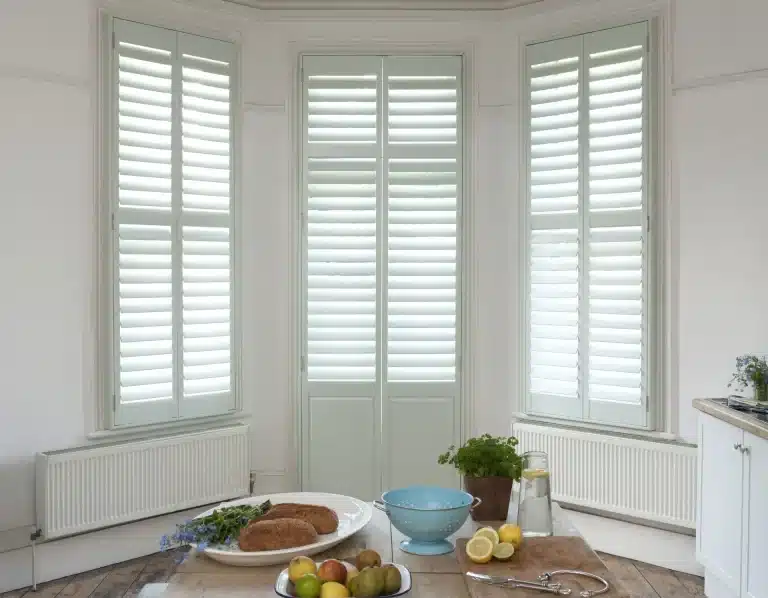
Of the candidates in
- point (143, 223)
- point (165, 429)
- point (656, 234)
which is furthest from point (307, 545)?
point (656, 234)

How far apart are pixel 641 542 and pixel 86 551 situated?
2.81 meters

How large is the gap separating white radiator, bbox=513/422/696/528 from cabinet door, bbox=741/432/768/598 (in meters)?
0.82

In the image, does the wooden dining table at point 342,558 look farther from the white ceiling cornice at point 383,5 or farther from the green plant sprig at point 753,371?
the white ceiling cornice at point 383,5

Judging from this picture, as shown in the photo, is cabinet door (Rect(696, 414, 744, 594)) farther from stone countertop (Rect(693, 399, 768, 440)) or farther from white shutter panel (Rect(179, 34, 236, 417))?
white shutter panel (Rect(179, 34, 236, 417))

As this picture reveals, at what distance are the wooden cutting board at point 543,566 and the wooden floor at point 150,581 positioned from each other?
196 cm

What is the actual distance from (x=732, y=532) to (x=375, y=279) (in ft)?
7.61

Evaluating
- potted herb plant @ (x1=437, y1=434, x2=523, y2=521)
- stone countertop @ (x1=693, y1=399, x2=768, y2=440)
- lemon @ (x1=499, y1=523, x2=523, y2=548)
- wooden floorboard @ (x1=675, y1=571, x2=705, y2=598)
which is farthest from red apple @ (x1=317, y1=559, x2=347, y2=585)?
wooden floorboard @ (x1=675, y1=571, x2=705, y2=598)

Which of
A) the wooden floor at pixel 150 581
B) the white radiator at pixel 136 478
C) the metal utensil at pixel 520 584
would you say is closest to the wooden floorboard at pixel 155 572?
the wooden floor at pixel 150 581

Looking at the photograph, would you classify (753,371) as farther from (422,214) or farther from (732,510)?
(422,214)

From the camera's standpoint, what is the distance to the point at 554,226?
4746 millimetres

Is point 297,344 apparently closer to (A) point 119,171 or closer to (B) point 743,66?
(A) point 119,171

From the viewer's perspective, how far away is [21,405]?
4.09 meters

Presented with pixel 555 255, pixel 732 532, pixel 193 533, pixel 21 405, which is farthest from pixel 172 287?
pixel 732 532

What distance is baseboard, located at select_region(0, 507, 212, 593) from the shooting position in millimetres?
4047
